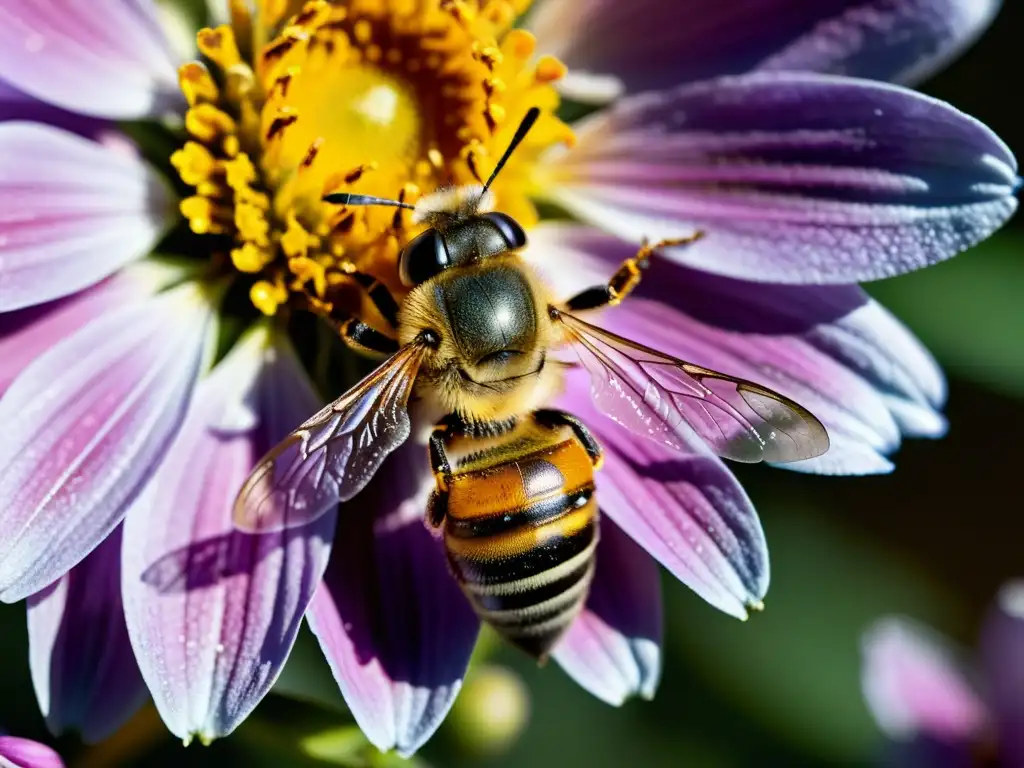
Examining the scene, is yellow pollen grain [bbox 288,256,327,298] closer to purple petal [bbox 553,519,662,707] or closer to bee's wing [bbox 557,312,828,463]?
bee's wing [bbox 557,312,828,463]

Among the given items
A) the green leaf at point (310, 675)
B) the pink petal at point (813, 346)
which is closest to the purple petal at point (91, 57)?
the pink petal at point (813, 346)

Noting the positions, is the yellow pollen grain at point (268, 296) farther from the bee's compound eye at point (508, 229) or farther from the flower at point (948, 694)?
the flower at point (948, 694)

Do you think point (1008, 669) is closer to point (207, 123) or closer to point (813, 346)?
point (813, 346)

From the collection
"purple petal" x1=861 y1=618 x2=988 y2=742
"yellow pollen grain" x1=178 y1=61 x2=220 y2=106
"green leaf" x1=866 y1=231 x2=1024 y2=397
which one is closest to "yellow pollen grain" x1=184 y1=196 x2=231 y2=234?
"yellow pollen grain" x1=178 y1=61 x2=220 y2=106

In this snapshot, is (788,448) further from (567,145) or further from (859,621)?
(859,621)

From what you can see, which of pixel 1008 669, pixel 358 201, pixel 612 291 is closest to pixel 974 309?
pixel 1008 669

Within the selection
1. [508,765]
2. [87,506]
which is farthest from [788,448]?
[508,765]
